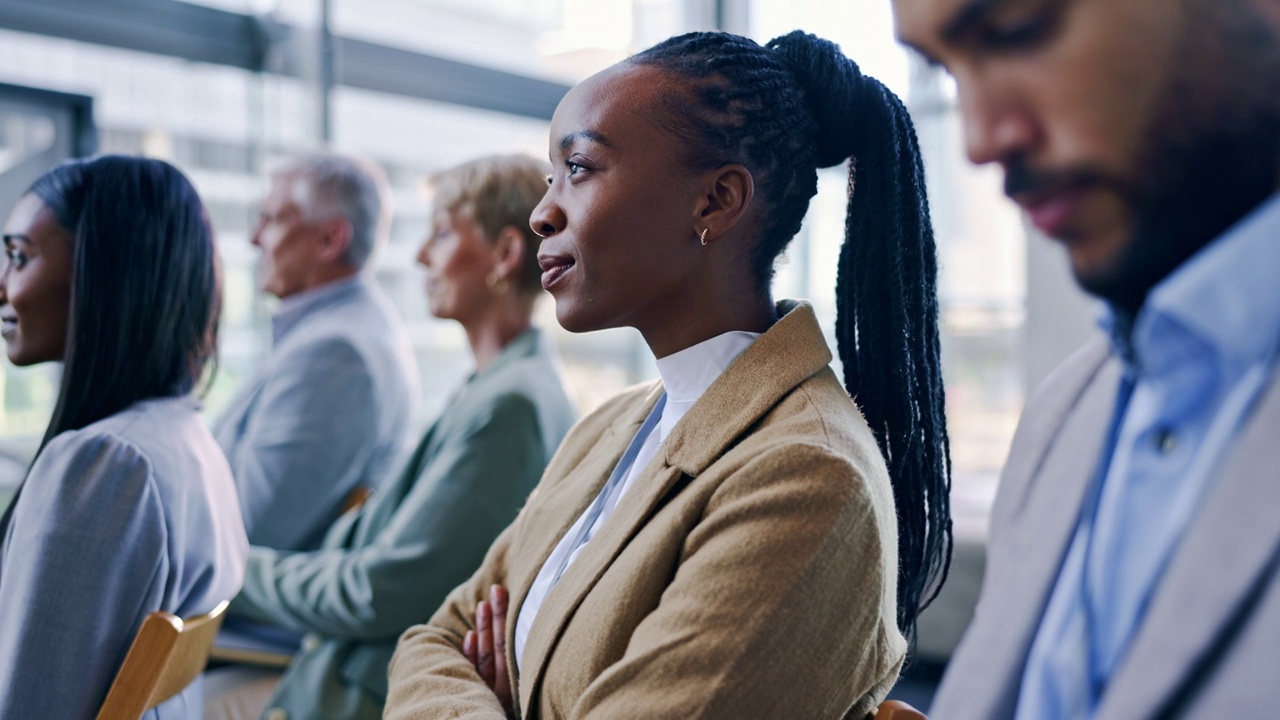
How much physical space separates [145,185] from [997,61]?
58.2 inches

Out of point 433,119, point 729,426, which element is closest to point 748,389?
point 729,426

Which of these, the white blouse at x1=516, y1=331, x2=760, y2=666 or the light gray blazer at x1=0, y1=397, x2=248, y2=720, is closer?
the white blouse at x1=516, y1=331, x2=760, y2=666

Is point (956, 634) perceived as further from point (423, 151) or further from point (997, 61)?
point (997, 61)

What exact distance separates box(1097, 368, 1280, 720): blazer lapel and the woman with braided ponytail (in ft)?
1.59

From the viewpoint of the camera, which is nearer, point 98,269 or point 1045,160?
→ point 1045,160

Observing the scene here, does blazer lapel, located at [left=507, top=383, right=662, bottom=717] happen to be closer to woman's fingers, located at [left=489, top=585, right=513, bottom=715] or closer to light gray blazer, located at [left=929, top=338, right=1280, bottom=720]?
woman's fingers, located at [left=489, top=585, right=513, bottom=715]

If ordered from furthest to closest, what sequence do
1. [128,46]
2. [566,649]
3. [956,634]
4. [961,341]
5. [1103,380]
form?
[961,341] < [128,46] < [956,634] < [566,649] < [1103,380]

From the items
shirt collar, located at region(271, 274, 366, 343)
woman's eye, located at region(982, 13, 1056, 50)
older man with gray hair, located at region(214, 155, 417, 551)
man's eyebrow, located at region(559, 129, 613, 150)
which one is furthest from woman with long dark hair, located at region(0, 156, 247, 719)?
woman's eye, located at region(982, 13, 1056, 50)

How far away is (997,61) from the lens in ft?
1.83

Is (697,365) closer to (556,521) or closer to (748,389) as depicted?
(748,389)

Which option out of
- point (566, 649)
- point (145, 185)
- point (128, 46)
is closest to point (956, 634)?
point (566, 649)

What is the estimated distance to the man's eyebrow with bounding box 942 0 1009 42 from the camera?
0.56 metres

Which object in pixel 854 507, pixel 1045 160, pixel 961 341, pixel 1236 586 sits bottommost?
pixel 961 341

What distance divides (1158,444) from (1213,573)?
3.6 inches
